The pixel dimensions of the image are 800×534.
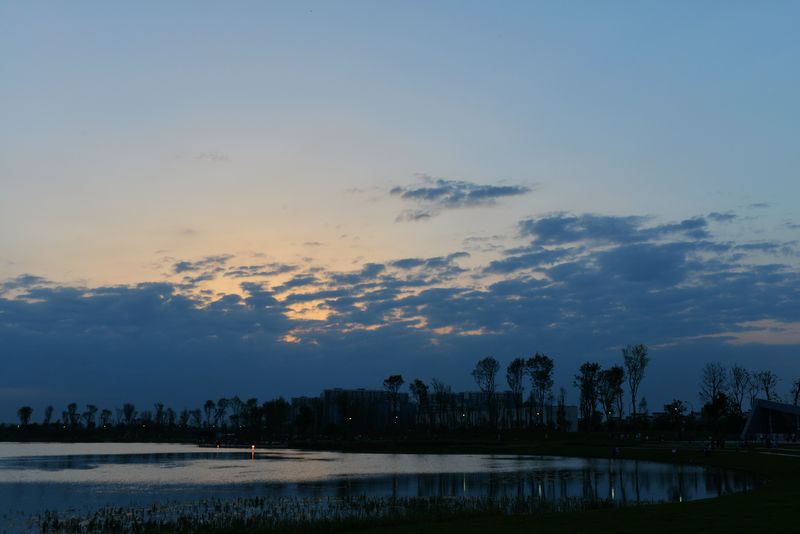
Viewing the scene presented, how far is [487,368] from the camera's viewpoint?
16312 centimetres

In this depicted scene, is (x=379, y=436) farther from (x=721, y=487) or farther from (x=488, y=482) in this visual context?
(x=721, y=487)

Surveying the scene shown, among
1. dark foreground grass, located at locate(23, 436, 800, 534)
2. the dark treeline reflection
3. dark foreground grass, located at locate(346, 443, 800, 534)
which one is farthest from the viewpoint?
the dark treeline reflection

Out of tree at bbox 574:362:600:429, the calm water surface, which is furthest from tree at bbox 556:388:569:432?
the calm water surface

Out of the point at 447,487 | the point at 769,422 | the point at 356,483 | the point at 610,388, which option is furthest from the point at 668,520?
the point at 610,388

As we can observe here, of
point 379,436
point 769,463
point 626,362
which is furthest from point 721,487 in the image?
point 379,436

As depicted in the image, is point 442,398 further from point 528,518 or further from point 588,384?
point 528,518

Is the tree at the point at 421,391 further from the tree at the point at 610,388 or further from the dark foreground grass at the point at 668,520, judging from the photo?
the dark foreground grass at the point at 668,520

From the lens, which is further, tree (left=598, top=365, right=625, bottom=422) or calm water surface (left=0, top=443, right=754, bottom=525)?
tree (left=598, top=365, right=625, bottom=422)

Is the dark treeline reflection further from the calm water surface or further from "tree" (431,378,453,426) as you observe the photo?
"tree" (431,378,453,426)

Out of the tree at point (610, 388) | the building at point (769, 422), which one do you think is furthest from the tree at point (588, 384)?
the building at point (769, 422)

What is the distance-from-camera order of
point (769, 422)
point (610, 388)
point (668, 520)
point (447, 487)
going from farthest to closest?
point (610, 388) → point (769, 422) → point (447, 487) → point (668, 520)

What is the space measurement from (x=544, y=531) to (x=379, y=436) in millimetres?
152367

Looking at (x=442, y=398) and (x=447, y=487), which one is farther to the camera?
(x=442, y=398)

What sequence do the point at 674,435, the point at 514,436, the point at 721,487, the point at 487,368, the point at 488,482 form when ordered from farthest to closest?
the point at 487,368, the point at 514,436, the point at 674,435, the point at 488,482, the point at 721,487
